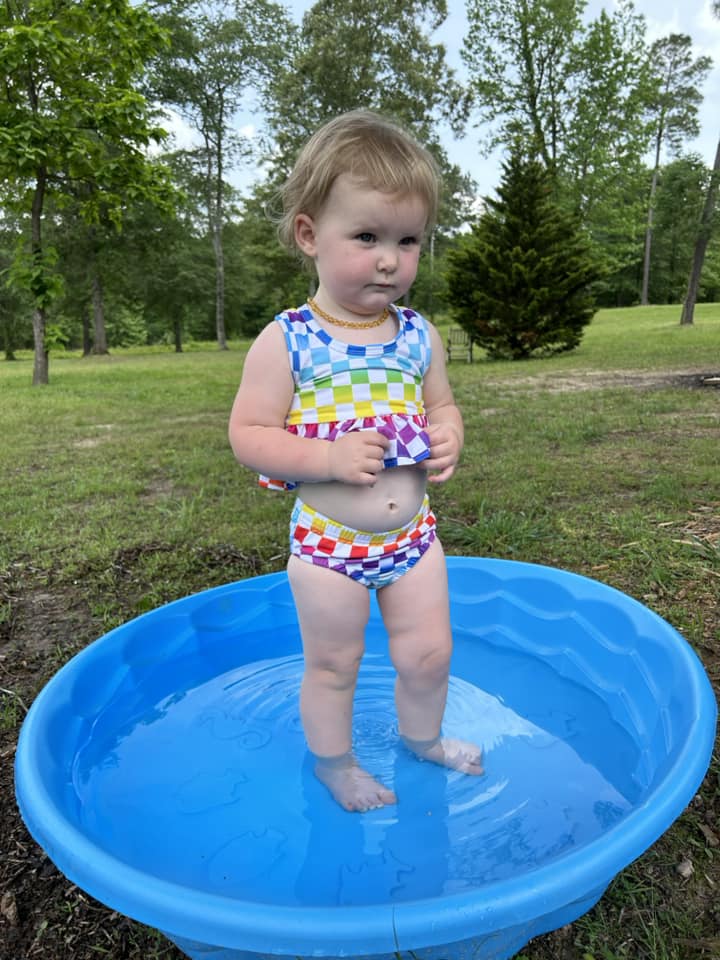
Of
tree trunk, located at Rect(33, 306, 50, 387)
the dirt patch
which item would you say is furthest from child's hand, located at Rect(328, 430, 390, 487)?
tree trunk, located at Rect(33, 306, 50, 387)

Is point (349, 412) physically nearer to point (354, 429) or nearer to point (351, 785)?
point (354, 429)

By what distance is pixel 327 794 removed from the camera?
1710 mm

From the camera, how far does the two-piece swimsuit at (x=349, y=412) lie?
1.56 metres

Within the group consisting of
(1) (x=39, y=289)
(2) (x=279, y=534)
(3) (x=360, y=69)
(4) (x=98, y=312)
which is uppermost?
(3) (x=360, y=69)

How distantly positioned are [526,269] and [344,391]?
38.6 feet

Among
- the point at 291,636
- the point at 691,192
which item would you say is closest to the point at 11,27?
the point at 291,636

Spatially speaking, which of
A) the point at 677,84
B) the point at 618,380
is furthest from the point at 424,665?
the point at 677,84

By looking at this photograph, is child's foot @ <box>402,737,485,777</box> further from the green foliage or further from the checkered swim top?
the green foliage

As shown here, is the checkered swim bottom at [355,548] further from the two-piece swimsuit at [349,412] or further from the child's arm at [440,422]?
the child's arm at [440,422]

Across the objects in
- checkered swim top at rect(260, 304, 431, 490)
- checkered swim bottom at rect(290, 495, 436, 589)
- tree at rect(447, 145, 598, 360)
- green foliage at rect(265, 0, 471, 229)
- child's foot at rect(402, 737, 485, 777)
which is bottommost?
child's foot at rect(402, 737, 485, 777)

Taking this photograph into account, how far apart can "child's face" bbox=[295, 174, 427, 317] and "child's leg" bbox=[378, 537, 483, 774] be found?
0.64 metres

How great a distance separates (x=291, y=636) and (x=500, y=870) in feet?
3.99

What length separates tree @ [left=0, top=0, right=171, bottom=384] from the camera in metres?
8.16

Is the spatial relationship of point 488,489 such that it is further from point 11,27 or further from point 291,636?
point 11,27
